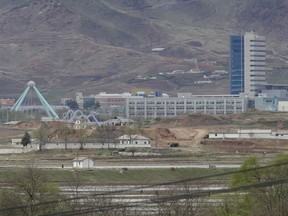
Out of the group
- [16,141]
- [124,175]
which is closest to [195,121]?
[16,141]

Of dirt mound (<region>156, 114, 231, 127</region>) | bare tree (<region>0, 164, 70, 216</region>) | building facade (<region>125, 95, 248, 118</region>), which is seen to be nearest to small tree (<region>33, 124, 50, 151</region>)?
dirt mound (<region>156, 114, 231, 127</region>)

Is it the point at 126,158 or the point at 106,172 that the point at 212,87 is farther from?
the point at 106,172

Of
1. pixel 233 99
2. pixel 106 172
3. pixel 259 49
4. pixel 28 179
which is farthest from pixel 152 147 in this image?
pixel 259 49

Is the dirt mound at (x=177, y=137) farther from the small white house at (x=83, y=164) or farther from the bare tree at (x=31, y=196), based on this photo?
the bare tree at (x=31, y=196)

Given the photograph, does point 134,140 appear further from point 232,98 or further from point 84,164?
point 232,98

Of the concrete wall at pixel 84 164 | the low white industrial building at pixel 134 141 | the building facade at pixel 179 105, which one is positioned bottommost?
the concrete wall at pixel 84 164

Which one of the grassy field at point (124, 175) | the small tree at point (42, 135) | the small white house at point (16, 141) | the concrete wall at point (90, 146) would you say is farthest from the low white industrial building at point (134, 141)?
the grassy field at point (124, 175)

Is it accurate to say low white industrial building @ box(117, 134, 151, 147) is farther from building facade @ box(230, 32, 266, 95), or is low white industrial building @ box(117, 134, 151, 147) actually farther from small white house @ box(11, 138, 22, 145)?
building facade @ box(230, 32, 266, 95)

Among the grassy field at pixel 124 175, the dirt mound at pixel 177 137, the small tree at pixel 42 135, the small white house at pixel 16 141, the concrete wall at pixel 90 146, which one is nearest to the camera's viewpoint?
the grassy field at pixel 124 175
